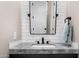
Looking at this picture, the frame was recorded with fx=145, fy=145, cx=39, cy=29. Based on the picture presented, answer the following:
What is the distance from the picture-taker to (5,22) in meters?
2.67

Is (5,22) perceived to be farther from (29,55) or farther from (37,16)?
(29,55)

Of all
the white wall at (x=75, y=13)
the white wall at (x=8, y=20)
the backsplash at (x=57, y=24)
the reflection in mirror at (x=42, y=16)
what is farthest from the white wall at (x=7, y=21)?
the white wall at (x=75, y=13)

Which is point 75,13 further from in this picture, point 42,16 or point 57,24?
point 42,16

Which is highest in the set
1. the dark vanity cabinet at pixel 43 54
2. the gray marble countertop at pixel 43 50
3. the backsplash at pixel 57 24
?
the backsplash at pixel 57 24

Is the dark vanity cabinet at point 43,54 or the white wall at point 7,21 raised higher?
the white wall at point 7,21

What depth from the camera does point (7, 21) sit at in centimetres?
267

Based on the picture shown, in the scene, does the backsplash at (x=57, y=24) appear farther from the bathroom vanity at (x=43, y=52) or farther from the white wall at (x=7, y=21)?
the bathroom vanity at (x=43, y=52)

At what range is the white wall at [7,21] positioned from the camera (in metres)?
2.66

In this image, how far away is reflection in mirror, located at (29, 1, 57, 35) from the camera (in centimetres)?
271

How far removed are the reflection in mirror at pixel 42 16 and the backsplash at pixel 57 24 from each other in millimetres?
78

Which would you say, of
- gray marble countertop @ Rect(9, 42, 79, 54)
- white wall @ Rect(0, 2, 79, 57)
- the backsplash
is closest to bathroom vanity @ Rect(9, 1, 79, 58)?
the backsplash

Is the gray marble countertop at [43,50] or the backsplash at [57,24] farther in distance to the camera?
the backsplash at [57,24]

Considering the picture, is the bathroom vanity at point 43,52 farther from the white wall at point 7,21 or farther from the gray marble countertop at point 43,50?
the white wall at point 7,21

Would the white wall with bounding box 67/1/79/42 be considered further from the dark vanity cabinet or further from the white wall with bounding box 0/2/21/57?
the white wall with bounding box 0/2/21/57
